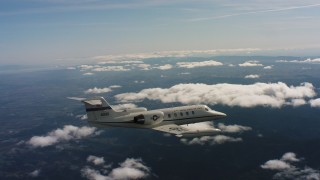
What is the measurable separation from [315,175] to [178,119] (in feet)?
503

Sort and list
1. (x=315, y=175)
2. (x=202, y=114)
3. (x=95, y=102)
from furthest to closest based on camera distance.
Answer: (x=315, y=175)
(x=202, y=114)
(x=95, y=102)

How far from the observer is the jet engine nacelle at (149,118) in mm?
75000

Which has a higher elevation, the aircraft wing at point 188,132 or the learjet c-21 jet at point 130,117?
the learjet c-21 jet at point 130,117

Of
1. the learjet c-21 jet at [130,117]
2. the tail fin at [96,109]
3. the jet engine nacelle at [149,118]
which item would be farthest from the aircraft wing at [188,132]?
the tail fin at [96,109]

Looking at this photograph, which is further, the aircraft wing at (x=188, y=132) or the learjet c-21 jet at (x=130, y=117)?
the learjet c-21 jet at (x=130, y=117)

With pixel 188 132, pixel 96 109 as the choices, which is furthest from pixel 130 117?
pixel 188 132

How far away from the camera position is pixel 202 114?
81.9 metres

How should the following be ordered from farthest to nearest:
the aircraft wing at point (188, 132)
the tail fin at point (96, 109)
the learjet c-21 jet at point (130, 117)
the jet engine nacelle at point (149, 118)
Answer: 1. the jet engine nacelle at point (149, 118)
2. the learjet c-21 jet at point (130, 117)
3. the tail fin at point (96, 109)
4. the aircraft wing at point (188, 132)

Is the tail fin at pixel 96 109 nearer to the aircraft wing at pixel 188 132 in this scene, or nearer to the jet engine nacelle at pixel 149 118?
the jet engine nacelle at pixel 149 118

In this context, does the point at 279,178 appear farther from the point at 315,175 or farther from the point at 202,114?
the point at 202,114

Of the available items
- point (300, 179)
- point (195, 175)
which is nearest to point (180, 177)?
point (195, 175)

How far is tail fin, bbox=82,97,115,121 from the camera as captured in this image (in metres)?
74.4

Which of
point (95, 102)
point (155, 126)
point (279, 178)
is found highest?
point (95, 102)

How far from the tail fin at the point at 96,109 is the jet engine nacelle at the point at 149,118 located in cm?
684
